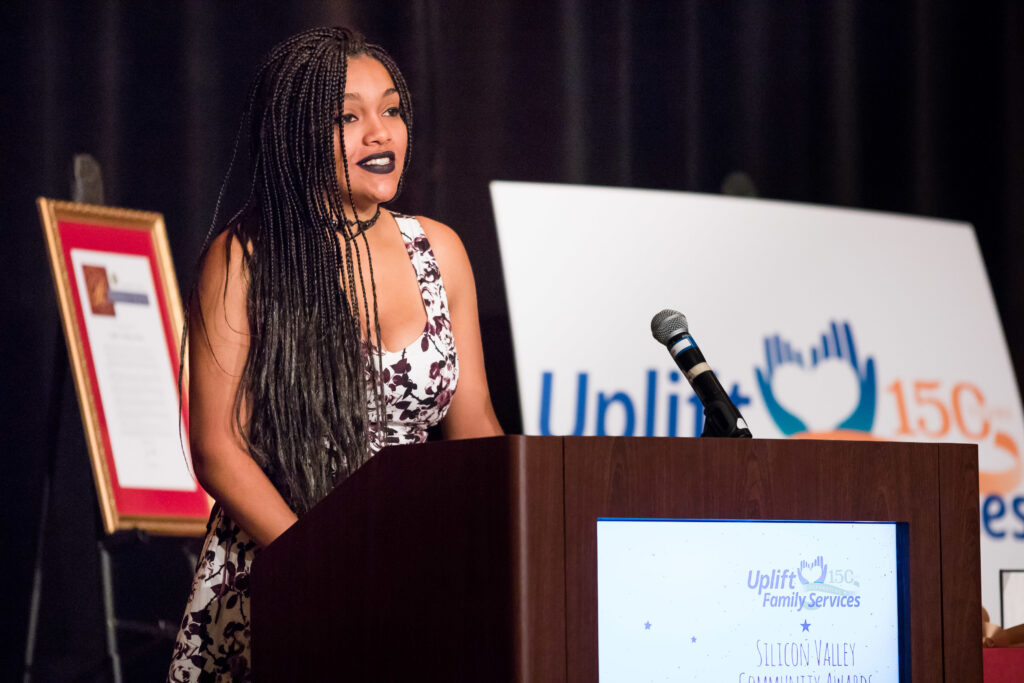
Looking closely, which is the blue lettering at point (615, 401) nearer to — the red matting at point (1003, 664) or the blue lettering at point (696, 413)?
the blue lettering at point (696, 413)

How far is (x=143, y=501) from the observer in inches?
102

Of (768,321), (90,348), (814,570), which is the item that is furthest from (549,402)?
(814,570)

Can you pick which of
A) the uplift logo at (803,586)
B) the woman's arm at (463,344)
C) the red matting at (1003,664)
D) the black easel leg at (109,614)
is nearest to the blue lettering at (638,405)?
the woman's arm at (463,344)

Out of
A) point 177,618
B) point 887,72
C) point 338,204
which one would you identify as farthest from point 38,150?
point 887,72

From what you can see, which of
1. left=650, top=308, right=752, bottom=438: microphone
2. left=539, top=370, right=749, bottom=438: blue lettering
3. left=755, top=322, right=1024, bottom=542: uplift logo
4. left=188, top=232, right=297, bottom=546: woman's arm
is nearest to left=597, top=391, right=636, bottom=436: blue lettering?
left=539, top=370, right=749, bottom=438: blue lettering

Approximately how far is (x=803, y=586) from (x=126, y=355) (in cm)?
195

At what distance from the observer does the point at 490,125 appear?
2951mm

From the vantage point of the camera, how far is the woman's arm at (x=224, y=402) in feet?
4.72

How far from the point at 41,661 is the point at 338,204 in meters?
1.51

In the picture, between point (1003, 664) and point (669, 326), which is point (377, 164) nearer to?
point (669, 326)

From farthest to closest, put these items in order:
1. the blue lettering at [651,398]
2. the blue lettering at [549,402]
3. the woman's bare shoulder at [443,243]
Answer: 1. the blue lettering at [651,398]
2. the blue lettering at [549,402]
3. the woman's bare shoulder at [443,243]

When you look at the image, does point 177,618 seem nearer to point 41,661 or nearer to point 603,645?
point 41,661

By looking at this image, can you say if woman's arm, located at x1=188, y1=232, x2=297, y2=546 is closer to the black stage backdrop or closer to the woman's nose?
the woman's nose

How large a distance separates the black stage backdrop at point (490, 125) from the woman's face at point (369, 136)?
1.10 m
